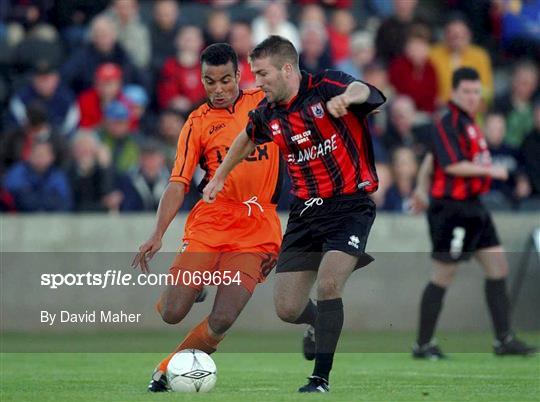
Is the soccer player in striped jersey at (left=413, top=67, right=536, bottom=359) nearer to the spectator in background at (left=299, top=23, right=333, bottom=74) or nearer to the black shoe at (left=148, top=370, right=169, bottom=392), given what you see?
the black shoe at (left=148, top=370, right=169, bottom=392)

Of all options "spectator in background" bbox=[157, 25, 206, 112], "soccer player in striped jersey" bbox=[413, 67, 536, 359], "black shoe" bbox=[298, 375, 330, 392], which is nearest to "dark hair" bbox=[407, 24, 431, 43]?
"spectator in background" bbox=[157, 25, 206, 112]

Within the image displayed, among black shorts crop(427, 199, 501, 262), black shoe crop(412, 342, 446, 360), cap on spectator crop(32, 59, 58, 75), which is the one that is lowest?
black shoe crop(412, 342, 446, 360)

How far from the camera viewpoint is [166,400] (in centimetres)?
815

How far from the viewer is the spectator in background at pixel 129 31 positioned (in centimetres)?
1692

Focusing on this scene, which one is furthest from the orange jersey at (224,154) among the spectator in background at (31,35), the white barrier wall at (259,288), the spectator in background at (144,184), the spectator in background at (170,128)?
the spectator in background at (31,35)

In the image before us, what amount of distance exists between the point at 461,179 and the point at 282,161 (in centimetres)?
298

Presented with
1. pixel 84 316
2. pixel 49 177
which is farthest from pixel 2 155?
pixel 84 316

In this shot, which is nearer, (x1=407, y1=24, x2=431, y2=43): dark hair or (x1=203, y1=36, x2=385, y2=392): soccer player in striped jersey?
(x1=203, y1=36, x2=385, y2=392): soccer player in striped jersey

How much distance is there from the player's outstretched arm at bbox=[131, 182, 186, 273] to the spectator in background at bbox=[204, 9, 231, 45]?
26.1 feet

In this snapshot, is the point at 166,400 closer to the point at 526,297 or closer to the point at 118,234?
the point at 118,234

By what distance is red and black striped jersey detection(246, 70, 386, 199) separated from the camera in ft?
28.9

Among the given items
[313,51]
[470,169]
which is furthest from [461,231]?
[313,51]

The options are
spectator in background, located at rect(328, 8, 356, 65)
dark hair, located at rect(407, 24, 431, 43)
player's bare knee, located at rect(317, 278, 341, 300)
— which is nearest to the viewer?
player's bare knee, located at rect(317, 278, 341, 300)

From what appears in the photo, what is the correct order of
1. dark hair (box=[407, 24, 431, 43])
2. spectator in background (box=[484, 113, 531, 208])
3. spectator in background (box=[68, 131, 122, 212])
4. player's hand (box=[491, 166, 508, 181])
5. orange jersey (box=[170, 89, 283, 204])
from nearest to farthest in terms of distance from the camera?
orange jersey (box=[170, 89, 283, 204]) < player's hand (box=[491, 166, 508, 181]) < spectator in background (box=[68, 131, 122, 212]) < spectator in background (box=[484, 113, 531, 208]) < dark hair (box=[407, 24, 431, 43])
